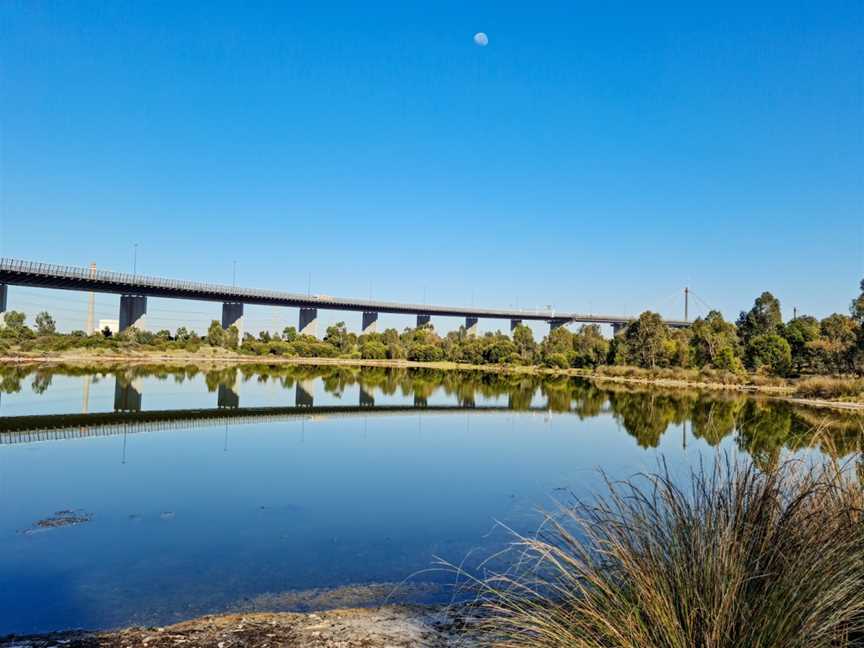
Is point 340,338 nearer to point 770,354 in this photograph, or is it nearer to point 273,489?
point 770,354

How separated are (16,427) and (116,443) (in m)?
4.51

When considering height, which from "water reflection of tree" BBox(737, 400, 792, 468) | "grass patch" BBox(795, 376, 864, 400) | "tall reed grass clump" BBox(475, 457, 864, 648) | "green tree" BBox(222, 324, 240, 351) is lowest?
"water reflection of tree" BBox(737, 400, 792, 468)

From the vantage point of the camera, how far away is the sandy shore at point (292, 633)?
4.86 metres

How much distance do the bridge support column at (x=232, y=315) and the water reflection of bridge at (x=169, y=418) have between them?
54094mm

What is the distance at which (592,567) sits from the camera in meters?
3.15

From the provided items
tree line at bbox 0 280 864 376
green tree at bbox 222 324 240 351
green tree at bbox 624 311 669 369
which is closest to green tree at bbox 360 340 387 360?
tree line at bbox 0 280 864 376

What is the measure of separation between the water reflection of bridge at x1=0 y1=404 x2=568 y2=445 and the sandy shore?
13854 millimetres

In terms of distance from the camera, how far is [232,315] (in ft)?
257

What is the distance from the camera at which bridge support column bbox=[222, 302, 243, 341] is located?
256 feet

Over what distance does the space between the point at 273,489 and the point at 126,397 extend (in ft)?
66.7

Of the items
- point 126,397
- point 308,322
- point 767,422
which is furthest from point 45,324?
point 767,422

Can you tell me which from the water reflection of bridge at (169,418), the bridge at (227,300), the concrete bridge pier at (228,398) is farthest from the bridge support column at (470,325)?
the water reflection of bridge at (169,418)

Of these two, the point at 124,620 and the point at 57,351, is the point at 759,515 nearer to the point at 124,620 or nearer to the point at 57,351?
the point at 124,620

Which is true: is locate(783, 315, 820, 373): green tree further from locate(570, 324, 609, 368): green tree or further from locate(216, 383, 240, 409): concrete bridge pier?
locate(216, 383, 240, 409): concrete bridge pier
